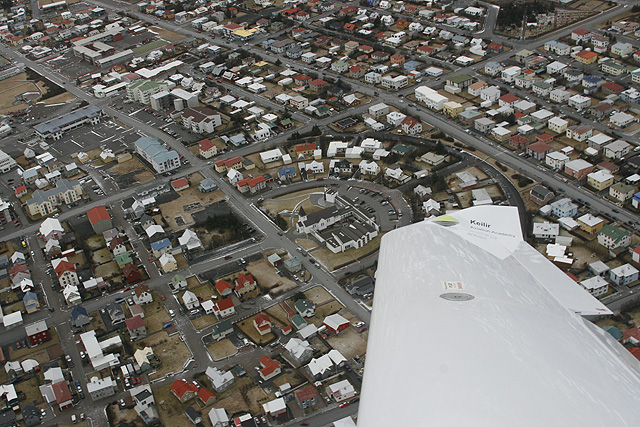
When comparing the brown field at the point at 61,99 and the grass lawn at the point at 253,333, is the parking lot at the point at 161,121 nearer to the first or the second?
the brown field at the point at 61,99

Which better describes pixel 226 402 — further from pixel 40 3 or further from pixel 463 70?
Answer: pixel 40 3

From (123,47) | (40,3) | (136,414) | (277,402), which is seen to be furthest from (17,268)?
(40,3)

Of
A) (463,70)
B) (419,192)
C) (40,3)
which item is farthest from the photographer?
(40,3)

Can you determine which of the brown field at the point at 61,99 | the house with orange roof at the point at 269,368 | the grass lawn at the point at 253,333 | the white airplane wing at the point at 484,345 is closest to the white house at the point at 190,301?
the grass lawn at the point at 253,333

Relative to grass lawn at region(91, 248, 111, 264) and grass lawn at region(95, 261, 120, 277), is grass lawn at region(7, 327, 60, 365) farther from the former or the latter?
grass lawn at region(91, 248, 111, 264)

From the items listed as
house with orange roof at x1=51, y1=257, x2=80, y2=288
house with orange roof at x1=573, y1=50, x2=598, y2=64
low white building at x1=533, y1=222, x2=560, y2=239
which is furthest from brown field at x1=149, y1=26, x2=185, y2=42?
low white building at x1=533, y1=222, x2=560, y2=239

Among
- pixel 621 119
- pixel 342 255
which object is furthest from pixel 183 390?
pixel 621 119
